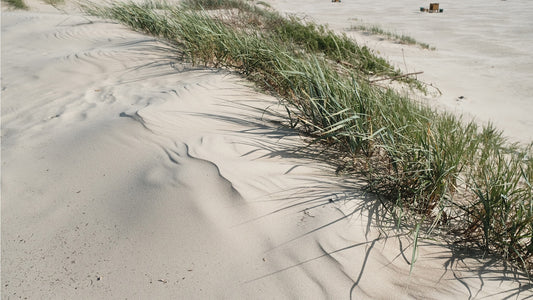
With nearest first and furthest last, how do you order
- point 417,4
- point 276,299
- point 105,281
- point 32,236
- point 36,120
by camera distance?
1. point 276,299
2. point 105,281
3. point 32,236
4. point 36,120
5. point 417,4

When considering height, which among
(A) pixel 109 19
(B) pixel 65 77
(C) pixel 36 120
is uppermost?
(A) pixel 109 19

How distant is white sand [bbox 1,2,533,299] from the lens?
1703 millimetres

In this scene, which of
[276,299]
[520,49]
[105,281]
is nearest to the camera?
[276,299]

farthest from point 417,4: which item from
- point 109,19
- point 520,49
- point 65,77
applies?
point 65,77

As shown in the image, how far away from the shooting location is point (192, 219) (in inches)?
77.8

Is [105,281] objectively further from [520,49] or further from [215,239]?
[520,49]

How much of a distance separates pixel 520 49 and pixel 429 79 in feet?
13.6

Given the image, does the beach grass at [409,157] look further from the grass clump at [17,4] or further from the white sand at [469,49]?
the grass clump at [17,4]

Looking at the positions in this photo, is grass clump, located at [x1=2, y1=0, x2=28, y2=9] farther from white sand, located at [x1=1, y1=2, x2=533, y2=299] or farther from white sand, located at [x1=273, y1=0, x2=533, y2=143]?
white sand, located at [x1=1, y1=2, x2=533, y2=299]

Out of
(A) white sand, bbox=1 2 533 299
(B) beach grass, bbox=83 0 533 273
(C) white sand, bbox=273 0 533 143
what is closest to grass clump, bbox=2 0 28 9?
(C) white sand, bbox=273 0 533 143

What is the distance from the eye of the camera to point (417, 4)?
60.3 feet

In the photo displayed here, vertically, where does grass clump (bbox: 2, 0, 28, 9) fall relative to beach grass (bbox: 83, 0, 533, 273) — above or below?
above

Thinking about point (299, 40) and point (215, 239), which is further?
point (299, 40)

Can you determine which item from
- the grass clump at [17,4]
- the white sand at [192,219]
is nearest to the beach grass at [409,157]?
the white sand at [192,219]
